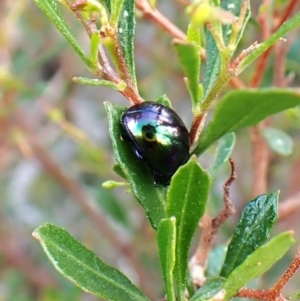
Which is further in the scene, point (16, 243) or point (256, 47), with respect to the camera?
point (16, 243)

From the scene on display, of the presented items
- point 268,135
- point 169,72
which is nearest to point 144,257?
point 169,72

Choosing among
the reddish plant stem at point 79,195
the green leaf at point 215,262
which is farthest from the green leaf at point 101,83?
the reddish plant stem at point 79,195

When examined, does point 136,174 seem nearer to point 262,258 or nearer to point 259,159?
point 262,258

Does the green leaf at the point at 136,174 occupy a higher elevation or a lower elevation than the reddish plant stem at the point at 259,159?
higher

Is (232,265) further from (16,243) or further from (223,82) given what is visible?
(16,243)

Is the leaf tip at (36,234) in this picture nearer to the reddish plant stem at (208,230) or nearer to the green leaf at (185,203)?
the green leaf at (185,203)

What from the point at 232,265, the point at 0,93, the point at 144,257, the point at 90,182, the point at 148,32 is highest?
the point at 0,93
